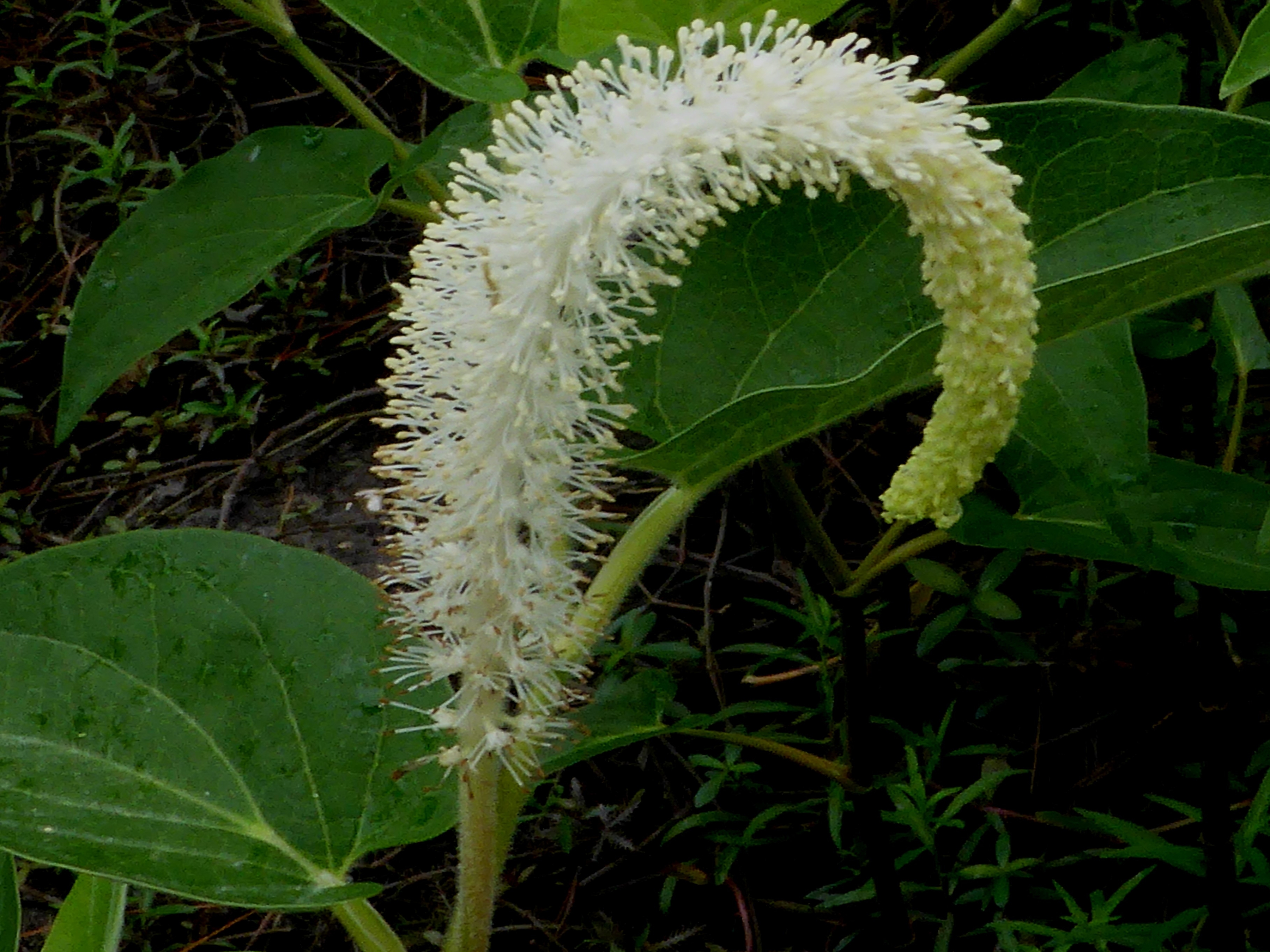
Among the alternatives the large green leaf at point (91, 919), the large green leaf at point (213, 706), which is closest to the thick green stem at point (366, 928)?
the large green leaf at point (213, 706)

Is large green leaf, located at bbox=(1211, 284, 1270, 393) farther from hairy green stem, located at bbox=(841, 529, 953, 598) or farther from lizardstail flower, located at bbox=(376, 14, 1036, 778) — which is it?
lizardstail flower, located at bbox=(376, 14, 1036, 778)

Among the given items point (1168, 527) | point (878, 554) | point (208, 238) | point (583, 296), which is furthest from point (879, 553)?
point (208, 238)

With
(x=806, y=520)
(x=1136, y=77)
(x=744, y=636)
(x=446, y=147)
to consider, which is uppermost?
(x=446, y=147)

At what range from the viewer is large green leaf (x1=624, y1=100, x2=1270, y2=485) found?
0.65 m

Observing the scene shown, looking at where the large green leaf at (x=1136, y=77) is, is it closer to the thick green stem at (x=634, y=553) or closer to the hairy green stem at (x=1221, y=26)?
the hairy green stem at (x=1221, y=26)

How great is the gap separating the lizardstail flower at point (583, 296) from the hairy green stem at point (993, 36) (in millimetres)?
291

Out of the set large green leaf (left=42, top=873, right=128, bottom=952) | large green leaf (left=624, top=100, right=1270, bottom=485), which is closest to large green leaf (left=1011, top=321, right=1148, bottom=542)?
large green leaf (left=624, top=100, right=1270, bottom=485)

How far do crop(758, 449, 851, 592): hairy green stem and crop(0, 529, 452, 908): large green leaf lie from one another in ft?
0.96

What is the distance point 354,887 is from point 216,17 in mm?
1596

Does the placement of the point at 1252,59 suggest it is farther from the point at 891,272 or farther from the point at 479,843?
the point at 479,843

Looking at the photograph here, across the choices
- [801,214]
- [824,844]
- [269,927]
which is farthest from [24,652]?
[824,844]

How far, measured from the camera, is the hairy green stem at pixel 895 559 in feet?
3.09

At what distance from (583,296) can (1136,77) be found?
588 mm

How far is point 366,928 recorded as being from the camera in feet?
2.85
